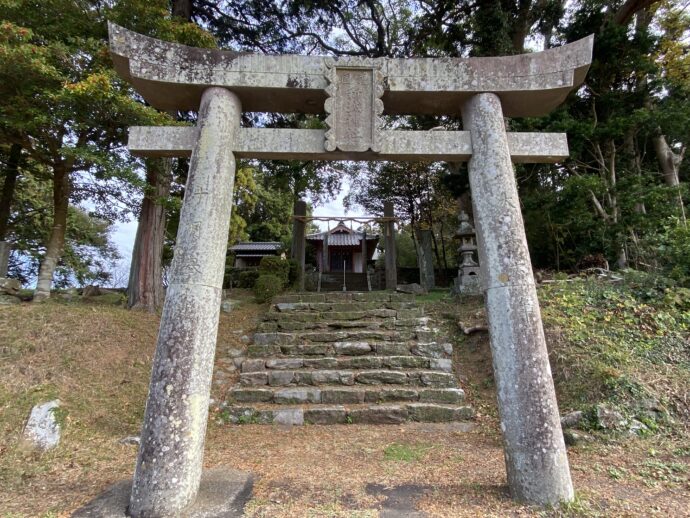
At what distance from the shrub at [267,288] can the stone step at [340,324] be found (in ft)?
5.80

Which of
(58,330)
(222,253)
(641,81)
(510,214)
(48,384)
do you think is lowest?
(48,384)

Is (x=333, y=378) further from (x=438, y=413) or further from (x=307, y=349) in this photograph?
(x=438, y=413)

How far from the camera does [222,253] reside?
3.45m

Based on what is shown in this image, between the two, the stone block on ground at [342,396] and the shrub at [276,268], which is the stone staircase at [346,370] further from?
the shrub at [276,268]

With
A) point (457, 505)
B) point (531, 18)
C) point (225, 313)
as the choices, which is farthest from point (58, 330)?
point (531, 18)

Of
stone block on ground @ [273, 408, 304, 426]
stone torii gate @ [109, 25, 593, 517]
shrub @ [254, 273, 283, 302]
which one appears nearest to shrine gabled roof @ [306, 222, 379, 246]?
shrub @ [254, 273, 283, 302]

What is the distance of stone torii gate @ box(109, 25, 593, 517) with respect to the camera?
Result: 292 cm

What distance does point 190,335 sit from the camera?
3.08 m

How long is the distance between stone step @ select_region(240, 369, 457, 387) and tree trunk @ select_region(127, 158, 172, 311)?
3464 millimetres

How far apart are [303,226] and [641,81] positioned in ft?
32.9

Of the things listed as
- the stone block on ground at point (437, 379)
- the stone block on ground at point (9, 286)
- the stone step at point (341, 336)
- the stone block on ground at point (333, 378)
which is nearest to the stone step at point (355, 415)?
the stone block on ground at point (437, 379)

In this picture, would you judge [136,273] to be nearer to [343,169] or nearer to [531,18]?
[343,169]

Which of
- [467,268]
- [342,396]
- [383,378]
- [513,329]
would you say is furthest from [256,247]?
[513,329]

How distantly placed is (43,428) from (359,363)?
425cm
